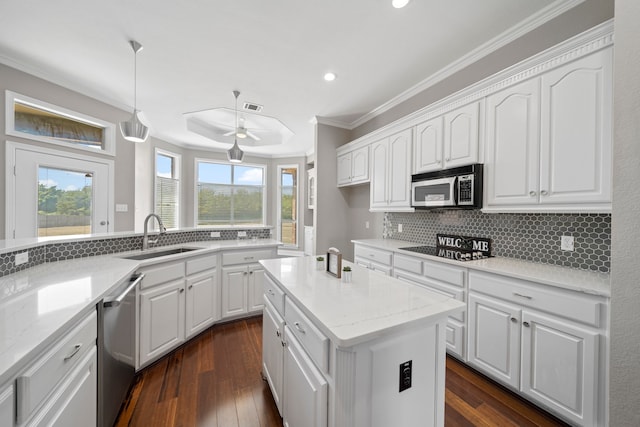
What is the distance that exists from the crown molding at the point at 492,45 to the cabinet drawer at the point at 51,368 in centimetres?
350

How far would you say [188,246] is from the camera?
2695 millimetres

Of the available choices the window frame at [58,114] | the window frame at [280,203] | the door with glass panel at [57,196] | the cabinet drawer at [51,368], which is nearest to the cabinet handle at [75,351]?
the cabinet drawer at [51,368]

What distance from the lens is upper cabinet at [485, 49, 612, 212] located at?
1.44 m

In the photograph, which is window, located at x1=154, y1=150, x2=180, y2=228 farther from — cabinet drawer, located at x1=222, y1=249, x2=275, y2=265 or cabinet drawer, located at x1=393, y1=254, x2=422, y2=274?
cabinet drawer, located at x1=393, y1=254, x2=422, y2=274

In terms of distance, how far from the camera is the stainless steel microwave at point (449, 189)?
207 cm

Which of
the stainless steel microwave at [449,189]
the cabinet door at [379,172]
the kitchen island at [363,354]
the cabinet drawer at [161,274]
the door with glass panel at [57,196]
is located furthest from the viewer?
the cabinet door at [379,172]

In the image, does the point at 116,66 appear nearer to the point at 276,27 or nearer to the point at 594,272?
the point at 276,27

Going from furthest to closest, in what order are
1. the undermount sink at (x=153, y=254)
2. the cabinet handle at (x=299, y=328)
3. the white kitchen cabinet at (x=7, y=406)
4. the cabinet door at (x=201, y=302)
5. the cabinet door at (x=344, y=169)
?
the cabinet door at (x=344, y=169), the cabinet door at (x=201, y=302), the undermount sink at (x=153, y=254), the cabinet handle at (x=299, y=328), the white kitchen cabinet at (x=7, y=406)

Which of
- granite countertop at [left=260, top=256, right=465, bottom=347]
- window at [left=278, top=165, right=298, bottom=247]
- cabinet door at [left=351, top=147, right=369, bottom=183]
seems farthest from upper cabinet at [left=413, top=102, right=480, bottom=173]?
window at [left=278, top=165, right=298, bottom=247]

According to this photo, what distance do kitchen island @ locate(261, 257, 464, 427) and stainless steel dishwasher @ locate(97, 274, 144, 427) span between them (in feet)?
3.10

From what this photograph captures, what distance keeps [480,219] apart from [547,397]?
1.39m

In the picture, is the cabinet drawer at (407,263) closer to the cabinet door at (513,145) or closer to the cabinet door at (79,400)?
the cabinet door at (513,145)

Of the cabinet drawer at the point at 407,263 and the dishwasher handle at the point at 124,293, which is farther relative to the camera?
the cabinet drawer at the point at 407,263

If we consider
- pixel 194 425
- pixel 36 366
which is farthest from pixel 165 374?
pixel 36 366
